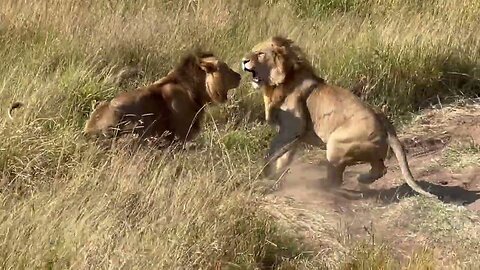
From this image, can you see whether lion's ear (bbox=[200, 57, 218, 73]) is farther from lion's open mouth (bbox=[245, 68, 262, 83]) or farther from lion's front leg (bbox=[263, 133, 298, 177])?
lion's front leg (bbox=[263, 133, 298, 177])

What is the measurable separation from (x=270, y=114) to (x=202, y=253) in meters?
2.25

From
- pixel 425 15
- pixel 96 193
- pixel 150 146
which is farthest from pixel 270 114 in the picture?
pixel 425 15

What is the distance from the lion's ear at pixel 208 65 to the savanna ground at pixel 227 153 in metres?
0.49

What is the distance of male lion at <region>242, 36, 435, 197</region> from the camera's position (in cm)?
579

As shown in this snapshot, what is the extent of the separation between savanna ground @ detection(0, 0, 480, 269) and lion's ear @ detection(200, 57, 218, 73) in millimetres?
486

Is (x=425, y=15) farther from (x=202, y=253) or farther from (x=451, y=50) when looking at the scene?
(x=202, y=253)

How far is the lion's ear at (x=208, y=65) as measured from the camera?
6336 millimetres

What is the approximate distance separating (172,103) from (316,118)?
103cm

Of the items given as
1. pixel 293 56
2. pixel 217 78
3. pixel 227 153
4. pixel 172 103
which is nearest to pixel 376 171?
pixel 293 56

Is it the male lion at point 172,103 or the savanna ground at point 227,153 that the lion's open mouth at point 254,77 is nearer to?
the male lion at point 172,103

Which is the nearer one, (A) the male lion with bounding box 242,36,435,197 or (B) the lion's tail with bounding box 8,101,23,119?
(B) the lion's tail with bounding box 8,101,23,119

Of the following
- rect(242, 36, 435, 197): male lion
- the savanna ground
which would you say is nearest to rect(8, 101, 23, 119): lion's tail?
the savanna ground

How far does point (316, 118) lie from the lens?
612 centimetres

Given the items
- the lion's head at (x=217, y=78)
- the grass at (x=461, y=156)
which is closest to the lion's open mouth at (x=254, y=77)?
the lion's head at (x=217, y=78)
